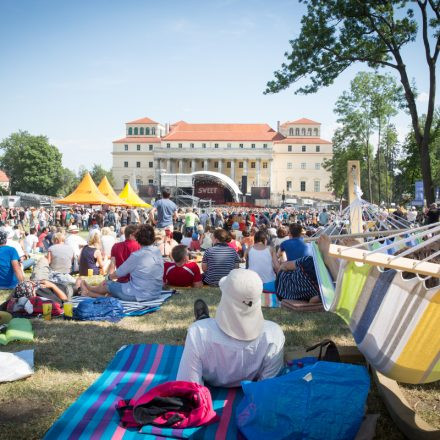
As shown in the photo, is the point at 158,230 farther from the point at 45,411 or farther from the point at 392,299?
the point at 392,299

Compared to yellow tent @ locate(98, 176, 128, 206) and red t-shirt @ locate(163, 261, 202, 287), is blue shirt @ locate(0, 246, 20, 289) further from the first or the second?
yellow tent @ locate(98, 176, 128, 206)

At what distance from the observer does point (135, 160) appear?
7456 centimetres

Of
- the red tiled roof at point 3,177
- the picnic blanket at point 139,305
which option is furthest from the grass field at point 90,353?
the red tiled roof at point 3,177

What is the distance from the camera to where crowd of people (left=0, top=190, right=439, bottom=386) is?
2.38m

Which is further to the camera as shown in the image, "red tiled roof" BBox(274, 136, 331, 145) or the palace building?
"red tiled roof" BBox(274, 136, 331, 145)

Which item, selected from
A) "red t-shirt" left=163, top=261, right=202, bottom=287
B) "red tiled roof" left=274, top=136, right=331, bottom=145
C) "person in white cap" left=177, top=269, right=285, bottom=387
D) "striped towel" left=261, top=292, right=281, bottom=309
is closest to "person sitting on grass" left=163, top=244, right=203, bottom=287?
"red t-shirt" left=163, top=261, right=202, bottom=287

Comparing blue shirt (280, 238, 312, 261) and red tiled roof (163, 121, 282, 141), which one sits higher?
red tiled roof (163, 121, 282, 141)

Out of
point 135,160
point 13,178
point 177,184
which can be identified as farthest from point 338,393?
point 135,160

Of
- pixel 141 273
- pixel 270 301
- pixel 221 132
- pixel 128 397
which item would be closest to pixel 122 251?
pixel 141 273

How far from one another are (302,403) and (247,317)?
52cm

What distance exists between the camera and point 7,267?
5.90 m

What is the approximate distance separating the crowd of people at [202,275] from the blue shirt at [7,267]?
0.04 ft

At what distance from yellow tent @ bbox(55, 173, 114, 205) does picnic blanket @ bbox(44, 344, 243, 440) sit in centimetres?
1036

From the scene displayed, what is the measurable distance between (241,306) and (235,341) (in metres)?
0.25
